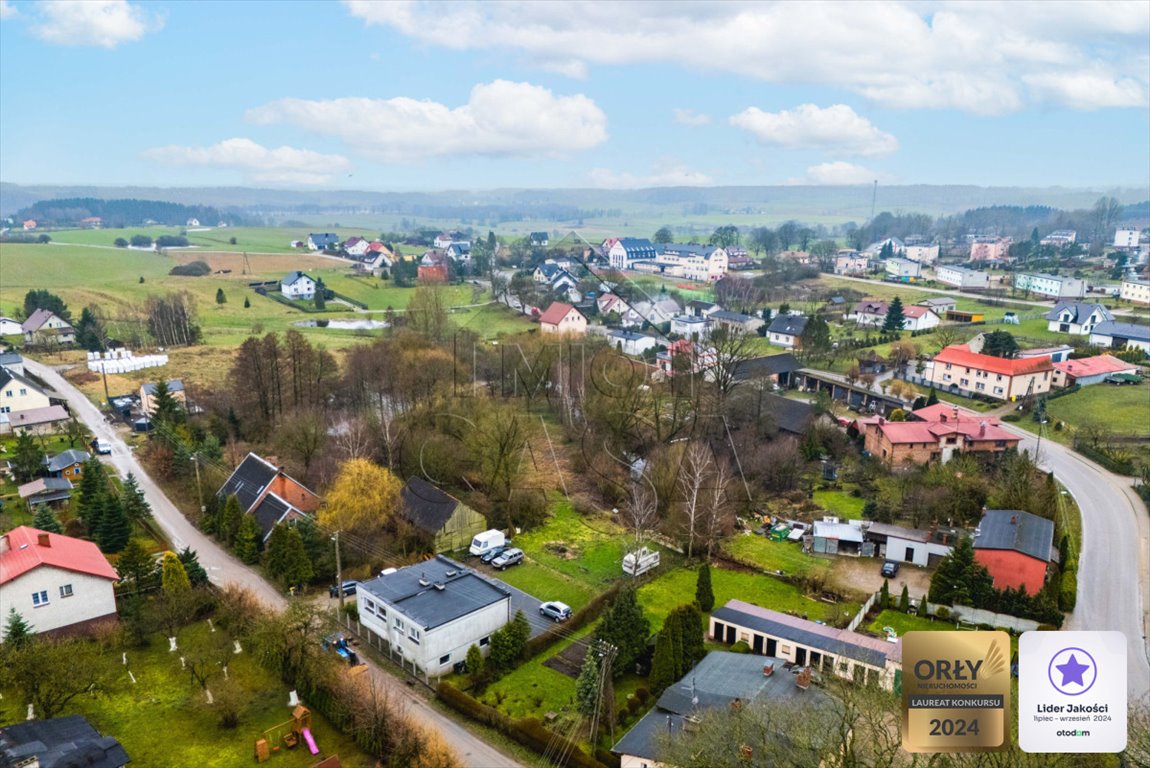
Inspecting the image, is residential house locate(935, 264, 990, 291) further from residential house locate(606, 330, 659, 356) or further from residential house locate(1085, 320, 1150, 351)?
residential house locate(606, 330, 659, 356)

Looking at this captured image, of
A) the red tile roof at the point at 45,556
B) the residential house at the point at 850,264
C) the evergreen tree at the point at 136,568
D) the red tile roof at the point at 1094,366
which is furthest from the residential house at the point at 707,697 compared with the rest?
the residential house at the point at 850,264

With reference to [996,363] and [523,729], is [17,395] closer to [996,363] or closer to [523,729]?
[523,729]

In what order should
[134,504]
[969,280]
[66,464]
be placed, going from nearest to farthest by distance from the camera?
[134,504] < [66,464] < [969,280]

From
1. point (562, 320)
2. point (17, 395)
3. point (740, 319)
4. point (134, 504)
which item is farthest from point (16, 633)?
point (740, 319)

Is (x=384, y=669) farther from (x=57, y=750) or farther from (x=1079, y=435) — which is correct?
(x=1079, y=435)

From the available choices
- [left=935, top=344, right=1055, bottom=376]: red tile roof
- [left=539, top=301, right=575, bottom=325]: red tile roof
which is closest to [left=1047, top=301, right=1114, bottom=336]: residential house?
[left=935, top=344, right=1055, bottom=376]: red tile roof

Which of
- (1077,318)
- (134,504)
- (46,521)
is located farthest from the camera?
(1077,318)
